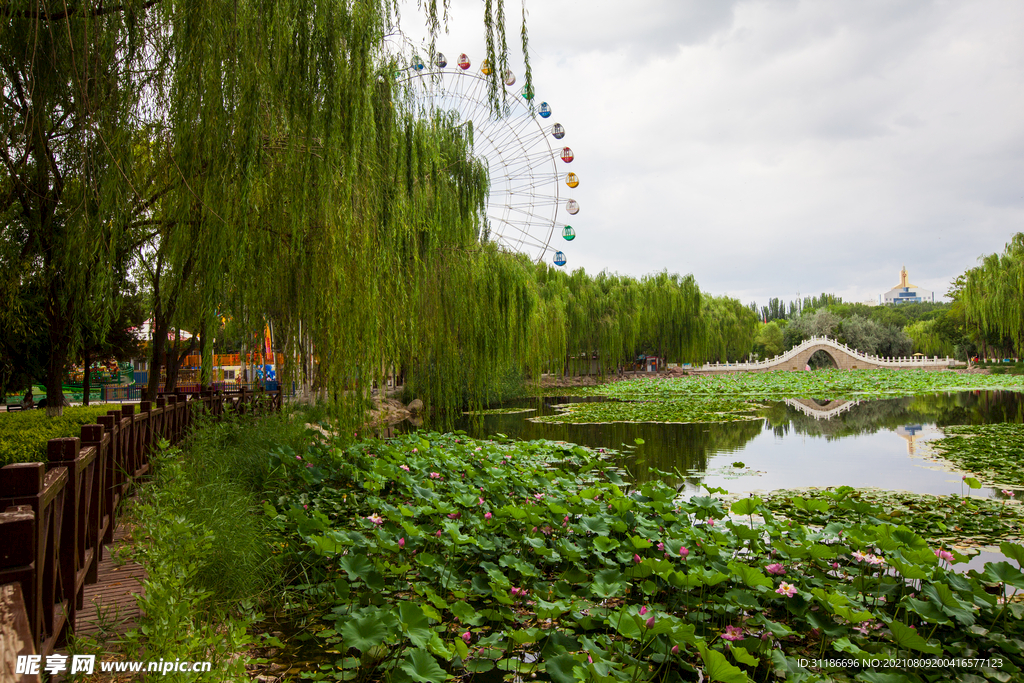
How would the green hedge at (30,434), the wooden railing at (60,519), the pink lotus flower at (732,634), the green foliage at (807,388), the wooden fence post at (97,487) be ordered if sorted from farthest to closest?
the green foliage at (807,388) → the green hedge at (30,434) → the wooden fence post at (97,487) → the pink lotus flower at (732,634) → the wooden railing at (60,519)

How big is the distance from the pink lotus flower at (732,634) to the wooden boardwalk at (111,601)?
7.67 feet

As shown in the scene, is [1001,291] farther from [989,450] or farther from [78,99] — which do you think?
[78,99]

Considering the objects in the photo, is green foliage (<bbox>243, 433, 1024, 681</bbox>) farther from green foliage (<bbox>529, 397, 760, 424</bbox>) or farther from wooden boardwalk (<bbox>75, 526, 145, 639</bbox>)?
green foliage (<bbox>529, 397, 760, 424</bbox>)

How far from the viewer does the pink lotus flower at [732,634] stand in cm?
269

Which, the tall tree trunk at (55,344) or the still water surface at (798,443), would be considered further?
the still water surface at (798,443)

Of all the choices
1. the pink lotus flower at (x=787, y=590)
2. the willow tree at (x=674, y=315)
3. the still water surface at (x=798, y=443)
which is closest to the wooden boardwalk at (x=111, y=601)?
the pink lotus flower at (x=787, y=590)

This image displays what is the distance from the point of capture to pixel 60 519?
80.4 inches

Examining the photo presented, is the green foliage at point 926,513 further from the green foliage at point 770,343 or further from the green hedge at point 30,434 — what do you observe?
the green foliage at point 770,343

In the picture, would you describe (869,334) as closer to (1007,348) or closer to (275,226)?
(1007,348)

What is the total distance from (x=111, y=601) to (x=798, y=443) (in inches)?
403

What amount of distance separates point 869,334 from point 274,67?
51929 millimetres

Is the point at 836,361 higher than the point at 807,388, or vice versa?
the point at 836,361

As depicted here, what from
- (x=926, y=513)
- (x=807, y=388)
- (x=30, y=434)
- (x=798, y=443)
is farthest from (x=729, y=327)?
(x=30, y=434)

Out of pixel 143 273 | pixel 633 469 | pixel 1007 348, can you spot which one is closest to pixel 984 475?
pixel 633 469
